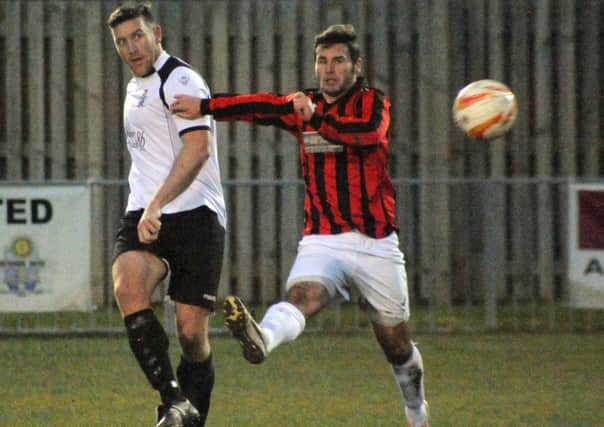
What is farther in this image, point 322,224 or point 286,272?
point 286,272

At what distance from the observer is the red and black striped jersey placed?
6.34 m

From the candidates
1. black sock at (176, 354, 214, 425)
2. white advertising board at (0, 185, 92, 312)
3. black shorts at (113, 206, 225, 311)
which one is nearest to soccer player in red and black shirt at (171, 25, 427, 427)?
black shorts at (113, 206, 225, 311)

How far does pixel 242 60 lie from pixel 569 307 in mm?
4709

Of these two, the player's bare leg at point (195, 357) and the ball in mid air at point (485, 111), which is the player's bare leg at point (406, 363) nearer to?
the player's bare leg at point (195, 357)

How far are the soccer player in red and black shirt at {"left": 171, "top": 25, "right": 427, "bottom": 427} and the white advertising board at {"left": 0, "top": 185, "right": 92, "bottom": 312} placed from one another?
502cm

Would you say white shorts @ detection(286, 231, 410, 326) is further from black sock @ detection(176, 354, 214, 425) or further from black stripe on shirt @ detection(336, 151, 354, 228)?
black sock @ detection(176, 354, 214, 425)

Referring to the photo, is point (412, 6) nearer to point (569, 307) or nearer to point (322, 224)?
point (569, 307)

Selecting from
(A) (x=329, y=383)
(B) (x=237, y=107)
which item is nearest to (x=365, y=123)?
(B) (x=237, y=107)

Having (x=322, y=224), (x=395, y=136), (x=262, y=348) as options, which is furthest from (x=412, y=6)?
(x=262, y=348)

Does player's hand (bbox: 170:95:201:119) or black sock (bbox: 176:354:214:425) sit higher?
player's hand (bbox: 170:95:201:119)

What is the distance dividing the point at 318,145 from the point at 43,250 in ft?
17.4

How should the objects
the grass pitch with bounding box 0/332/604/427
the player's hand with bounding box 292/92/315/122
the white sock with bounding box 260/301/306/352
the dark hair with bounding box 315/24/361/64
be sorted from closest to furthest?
the white sock with bounding box 260/301/306/352, the player's hand with bounding box 292/92/315/122, the dark hair with bounding box 315/24/361/64, the grass pitch with bounding box 0/332/604/427

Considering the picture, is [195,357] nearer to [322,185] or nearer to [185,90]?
[322,185]

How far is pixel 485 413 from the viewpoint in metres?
7.88
